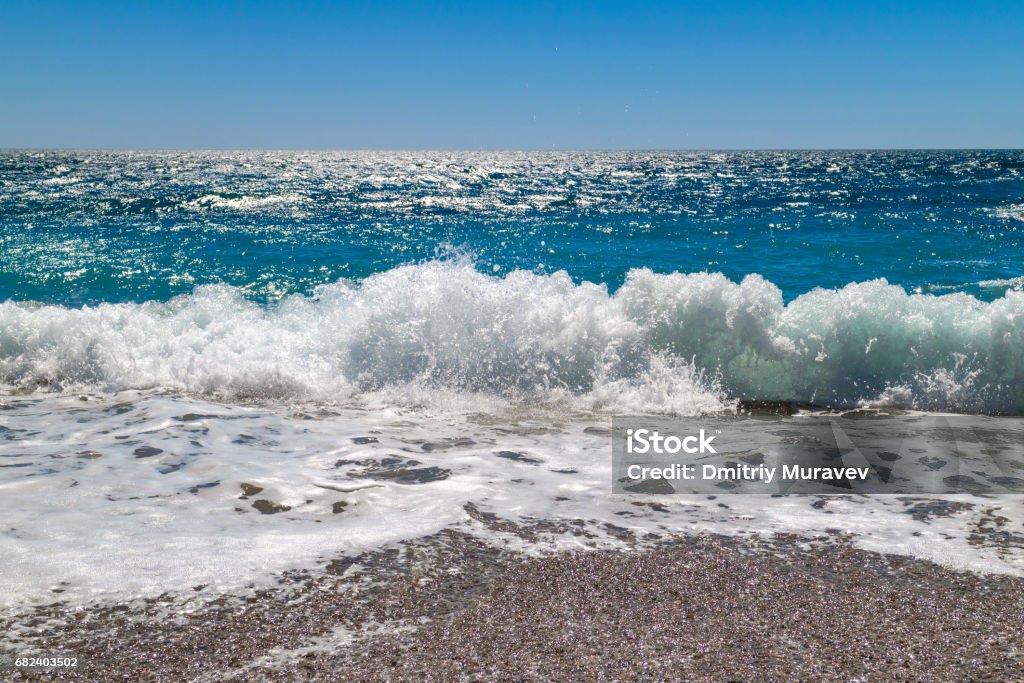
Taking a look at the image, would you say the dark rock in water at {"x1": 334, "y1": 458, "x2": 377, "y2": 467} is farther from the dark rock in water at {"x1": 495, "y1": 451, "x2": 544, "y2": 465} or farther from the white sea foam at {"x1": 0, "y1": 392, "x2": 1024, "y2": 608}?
the dark rock in water at {"x1": 495, "y1": 451, "x2": 544, "y2": 465}

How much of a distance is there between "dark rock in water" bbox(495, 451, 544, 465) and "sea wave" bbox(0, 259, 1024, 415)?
1.70m

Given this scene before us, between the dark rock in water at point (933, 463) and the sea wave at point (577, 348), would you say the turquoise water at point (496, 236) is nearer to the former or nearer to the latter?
the sea wave at point (577, 348)

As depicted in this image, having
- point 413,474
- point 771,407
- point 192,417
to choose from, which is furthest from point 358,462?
point 771,407

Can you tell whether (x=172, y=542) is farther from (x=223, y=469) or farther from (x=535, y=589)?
(x=535, y=589)

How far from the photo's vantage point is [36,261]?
1363 centimetres

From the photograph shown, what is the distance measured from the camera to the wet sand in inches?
102

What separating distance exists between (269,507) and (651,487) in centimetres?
225

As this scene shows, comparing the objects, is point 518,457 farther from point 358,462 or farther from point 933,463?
point 933,463

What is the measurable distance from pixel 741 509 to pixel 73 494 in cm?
375

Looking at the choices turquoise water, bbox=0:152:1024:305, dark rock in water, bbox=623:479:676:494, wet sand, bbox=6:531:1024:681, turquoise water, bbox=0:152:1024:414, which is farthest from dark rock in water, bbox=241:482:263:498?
turquoise water, bbox=0:152:1024:305

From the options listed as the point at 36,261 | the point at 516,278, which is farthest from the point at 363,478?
the point at 36,261

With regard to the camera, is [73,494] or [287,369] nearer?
[73,494]

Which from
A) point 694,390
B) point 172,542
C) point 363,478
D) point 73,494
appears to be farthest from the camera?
point 694,390

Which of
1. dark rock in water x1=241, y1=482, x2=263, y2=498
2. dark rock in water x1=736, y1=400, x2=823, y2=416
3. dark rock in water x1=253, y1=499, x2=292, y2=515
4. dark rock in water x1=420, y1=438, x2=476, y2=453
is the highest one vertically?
dark rock in water x1=241, y1=482, x2=263, y2=498
